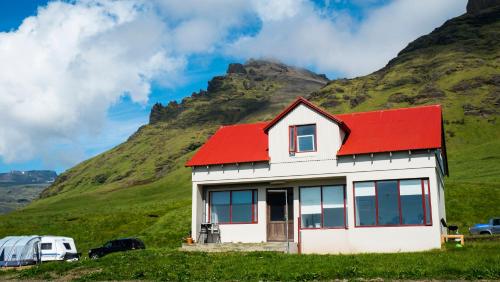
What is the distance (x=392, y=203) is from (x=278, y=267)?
10.2 metres

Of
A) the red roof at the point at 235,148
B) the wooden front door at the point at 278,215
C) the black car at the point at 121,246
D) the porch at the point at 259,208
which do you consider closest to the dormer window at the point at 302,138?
the red roof at the point at 235,148

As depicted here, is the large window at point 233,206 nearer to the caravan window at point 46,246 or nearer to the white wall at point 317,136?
the white wall at point 317,136

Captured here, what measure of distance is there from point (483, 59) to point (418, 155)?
17466cm

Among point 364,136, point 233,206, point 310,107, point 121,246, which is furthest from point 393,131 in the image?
point 121,246

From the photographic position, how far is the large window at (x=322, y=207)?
31453 millimetres

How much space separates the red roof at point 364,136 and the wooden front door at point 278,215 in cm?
269

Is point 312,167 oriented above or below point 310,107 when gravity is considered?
below

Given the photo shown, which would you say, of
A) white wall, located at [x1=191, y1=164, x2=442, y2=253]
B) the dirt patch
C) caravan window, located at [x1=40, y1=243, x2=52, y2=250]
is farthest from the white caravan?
the dirt patch

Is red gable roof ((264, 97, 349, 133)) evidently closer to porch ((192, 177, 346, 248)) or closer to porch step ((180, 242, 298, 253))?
porch ((192, 177, 346, 248))

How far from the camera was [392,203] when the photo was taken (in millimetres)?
29672

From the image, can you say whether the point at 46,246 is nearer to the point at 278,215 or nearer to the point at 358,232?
the point at 278,215

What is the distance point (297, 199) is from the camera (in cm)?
3297

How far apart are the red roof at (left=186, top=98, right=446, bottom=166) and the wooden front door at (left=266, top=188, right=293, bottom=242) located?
2685mm

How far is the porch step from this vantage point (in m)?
30.6
